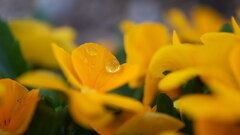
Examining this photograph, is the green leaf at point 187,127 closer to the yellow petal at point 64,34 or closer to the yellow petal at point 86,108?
the yellow petal at point 86,108

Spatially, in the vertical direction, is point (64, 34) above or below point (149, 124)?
below

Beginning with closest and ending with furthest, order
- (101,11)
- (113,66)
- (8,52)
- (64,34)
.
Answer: (113,66)
(8,52)
(64,34)
(101,11)

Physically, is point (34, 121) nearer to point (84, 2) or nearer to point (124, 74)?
point (124, 74)

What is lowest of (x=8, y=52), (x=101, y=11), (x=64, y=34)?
(x=101, y=11)

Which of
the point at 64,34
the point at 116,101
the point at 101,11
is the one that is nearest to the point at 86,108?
the point at 116,101

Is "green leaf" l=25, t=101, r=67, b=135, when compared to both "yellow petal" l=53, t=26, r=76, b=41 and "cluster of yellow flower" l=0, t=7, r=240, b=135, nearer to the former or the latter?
"cluster of yellow flower" l=0, t=7, r=240, b=135

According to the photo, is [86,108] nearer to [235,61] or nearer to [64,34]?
[235,61]

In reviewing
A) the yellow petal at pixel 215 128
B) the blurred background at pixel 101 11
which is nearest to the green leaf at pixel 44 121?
the yellow petal at pixel 215 128

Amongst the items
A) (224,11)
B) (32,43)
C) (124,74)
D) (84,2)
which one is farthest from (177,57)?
(84,2)
